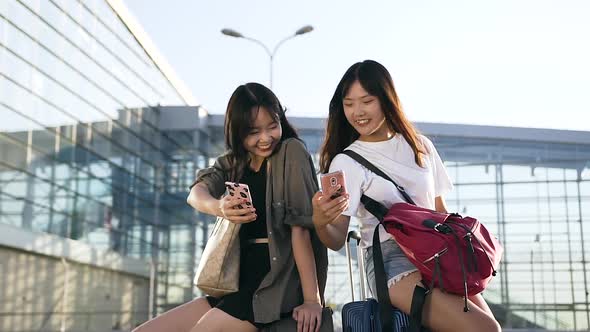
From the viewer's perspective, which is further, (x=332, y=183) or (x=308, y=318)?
(x=308, y=318)

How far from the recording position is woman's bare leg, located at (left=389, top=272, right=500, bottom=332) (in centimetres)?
295

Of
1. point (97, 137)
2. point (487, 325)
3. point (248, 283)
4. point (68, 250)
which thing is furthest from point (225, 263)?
point (97, 137)

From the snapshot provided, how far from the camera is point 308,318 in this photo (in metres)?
3.22

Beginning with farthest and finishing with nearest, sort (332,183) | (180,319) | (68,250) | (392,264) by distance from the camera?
(68,250) → (180,319) → (392,264) → (332,183)

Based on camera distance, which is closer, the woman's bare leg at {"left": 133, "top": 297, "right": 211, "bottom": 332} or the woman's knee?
the woman's knee

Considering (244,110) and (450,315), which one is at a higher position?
(244,110)

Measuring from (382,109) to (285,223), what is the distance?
554 millimetres

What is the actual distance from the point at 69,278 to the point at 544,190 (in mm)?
15431

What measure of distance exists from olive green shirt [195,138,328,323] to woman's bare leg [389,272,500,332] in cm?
51

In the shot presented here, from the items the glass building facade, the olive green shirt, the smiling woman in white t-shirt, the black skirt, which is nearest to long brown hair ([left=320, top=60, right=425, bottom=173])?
the smiling woman in white t-shirt

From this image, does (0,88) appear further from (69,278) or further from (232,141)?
(232,141)

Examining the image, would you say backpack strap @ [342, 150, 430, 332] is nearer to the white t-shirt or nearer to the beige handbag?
the white t-shirt

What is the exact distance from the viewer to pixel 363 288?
3.84 m

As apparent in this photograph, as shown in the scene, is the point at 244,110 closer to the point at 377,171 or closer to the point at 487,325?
the point at 377,171
